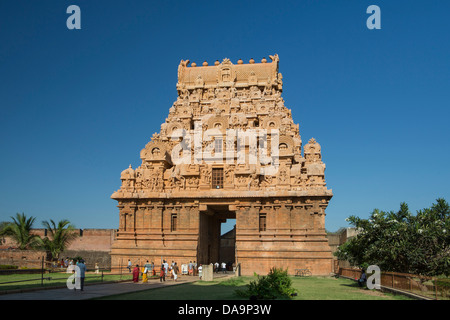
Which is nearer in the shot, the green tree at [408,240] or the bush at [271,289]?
the bush at [271,289]

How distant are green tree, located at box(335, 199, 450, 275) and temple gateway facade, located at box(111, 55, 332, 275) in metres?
10.0

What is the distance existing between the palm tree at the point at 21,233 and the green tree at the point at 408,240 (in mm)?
31823

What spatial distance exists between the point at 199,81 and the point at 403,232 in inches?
1200

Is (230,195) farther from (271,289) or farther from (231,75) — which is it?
(271,289)

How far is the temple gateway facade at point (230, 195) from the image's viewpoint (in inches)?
1371

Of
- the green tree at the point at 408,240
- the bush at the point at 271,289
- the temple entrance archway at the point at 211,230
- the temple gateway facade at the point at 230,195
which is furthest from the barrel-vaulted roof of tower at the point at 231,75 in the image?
the bush at the point at 271,289

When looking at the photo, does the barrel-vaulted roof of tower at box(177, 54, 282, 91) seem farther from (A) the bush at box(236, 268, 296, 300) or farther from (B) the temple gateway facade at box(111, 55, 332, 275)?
(A) the bush at box(236, 268, 296, 300)

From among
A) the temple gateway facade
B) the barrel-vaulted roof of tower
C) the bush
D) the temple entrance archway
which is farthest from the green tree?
the barrel-vaulted roof of tower

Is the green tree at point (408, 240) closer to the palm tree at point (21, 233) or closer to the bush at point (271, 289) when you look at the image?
the bush at point (271, 289)

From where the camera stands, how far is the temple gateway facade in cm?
3481
